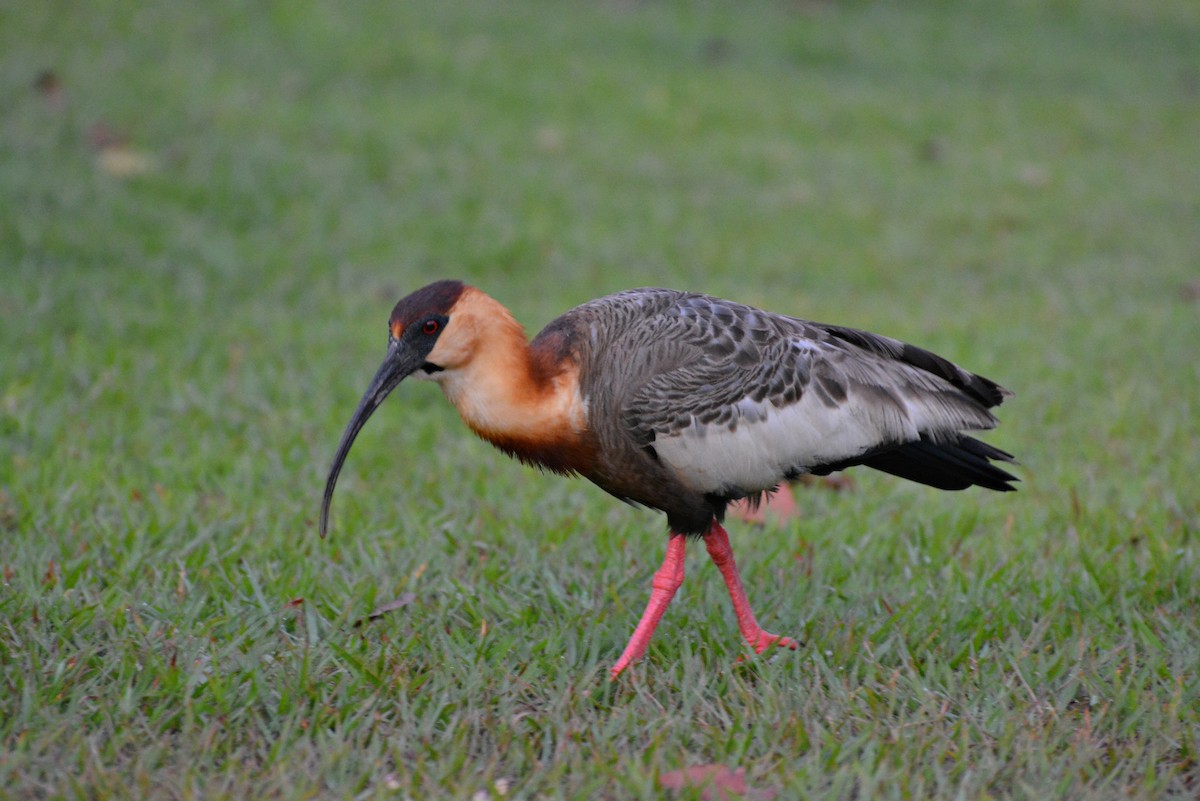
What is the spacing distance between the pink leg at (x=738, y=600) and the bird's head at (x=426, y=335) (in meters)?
0.93

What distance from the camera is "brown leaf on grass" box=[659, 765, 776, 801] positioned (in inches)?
109

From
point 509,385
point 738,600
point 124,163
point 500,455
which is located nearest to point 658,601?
point 738,600

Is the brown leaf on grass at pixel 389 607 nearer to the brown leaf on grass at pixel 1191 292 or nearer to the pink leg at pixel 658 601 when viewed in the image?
the pink leg at pixel 658 601

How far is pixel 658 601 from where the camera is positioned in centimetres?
354

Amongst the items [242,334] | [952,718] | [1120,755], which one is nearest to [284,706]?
[952,718]

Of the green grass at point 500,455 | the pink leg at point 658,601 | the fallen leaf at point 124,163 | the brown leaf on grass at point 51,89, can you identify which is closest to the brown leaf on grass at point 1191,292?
the green grass at point 500,455

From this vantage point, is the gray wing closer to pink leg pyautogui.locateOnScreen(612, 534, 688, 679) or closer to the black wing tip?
the black wing tip

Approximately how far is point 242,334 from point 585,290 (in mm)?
2042

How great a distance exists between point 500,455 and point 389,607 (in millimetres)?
1756

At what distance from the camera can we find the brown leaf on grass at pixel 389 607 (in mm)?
3625

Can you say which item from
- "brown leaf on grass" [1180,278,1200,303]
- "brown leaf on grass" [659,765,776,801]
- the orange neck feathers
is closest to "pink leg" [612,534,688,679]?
the orange neck feathers

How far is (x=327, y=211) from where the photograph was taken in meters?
8.23

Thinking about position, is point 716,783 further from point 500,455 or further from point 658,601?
point 500,455

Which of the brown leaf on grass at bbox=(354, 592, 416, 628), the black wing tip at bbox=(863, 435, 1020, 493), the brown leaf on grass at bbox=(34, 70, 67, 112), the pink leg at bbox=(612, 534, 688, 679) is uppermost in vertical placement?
the brown leaf on grass at bbox=(34, 70, 67, 112)
